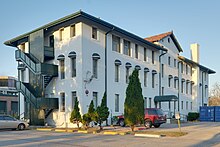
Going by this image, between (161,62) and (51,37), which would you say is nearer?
(51,37)

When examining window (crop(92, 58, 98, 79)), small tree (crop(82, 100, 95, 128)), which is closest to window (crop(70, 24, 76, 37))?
window (crop(92, 58, 98, 79))

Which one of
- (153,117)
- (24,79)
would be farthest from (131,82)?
(24,79)

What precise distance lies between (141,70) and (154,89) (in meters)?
4.30

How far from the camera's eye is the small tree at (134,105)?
19.7m

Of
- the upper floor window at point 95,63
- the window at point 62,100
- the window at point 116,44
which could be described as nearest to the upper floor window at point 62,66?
the window at point 62,100

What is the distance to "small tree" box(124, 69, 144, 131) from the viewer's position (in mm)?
19703

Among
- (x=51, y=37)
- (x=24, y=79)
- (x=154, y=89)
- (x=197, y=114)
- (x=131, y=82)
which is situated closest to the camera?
(x=131, y=82)

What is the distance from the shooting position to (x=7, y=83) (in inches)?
2457

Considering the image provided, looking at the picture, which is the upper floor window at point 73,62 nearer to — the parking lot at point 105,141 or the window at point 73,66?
the window at point 73,66

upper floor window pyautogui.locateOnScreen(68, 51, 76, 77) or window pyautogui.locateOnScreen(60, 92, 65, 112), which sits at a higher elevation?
upper floor window pyautogui.locateOnScreen(68, 51, 76, 77)

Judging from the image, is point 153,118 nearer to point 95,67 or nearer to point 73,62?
point 95,67

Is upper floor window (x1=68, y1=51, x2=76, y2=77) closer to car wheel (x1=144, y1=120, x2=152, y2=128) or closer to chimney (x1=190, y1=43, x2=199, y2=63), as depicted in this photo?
car wheel (x1=144, y1=120, x2=152, y2=128)

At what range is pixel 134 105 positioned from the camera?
1984 cm

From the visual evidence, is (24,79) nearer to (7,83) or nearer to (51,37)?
(51,37)
